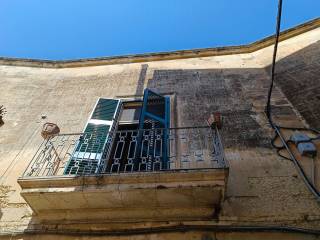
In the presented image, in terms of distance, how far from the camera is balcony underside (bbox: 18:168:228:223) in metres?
3.96

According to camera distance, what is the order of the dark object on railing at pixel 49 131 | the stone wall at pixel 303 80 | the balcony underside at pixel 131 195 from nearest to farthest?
the balcony underside at pixel 131 195
the dark object on railing at pixel 49 131
the stone wall at pixel 303 80

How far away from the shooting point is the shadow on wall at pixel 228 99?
558 centimetres

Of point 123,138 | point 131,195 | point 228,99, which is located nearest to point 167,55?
point 228,99

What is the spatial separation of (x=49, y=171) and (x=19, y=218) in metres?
0.80

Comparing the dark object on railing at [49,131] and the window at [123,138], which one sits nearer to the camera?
the window at [123,138]

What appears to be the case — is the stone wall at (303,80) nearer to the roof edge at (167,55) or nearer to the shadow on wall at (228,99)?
the shadow on wall at (228,99)

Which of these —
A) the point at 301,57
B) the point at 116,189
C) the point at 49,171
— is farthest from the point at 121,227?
the point at 301,57

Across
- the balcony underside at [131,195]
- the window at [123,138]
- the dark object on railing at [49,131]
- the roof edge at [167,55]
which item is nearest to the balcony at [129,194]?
the balcony underside at [131,195]

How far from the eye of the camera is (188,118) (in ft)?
20.4

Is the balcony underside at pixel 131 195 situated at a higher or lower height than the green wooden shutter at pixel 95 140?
lower

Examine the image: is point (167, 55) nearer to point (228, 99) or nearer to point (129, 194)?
point (228, 99)

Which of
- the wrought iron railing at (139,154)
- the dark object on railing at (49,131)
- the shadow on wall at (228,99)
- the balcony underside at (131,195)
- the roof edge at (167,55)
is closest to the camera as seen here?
the balcony underside at (131,195)

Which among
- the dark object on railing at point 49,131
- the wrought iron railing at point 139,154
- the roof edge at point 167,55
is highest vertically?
the roof edge at point 167,55

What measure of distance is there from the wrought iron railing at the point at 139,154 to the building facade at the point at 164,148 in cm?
2
